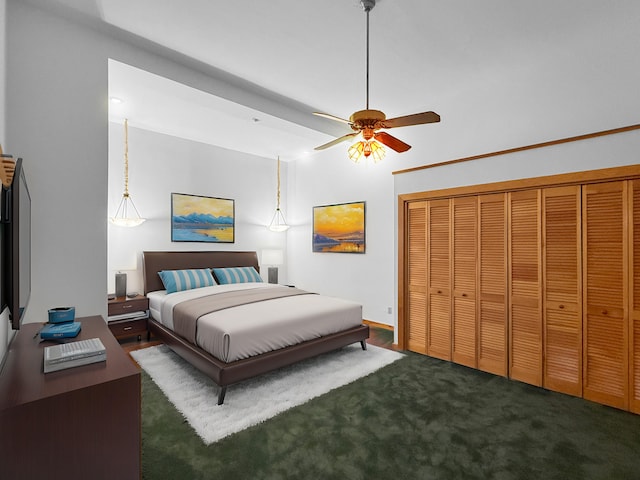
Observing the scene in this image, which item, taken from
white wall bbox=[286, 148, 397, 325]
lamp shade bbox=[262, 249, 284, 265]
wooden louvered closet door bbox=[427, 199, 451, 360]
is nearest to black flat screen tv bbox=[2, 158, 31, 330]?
wooden louvered closet door bbox=[427, 199, 451, 360]

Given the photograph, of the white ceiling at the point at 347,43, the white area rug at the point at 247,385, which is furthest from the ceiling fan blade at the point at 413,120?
the white area rug at the point at 247,385

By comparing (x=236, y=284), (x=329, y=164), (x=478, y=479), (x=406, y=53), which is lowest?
(x=478, y=479)

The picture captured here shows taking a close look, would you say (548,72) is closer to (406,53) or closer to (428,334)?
(406,53)

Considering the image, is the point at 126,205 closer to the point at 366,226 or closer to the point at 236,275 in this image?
the point at 236,275

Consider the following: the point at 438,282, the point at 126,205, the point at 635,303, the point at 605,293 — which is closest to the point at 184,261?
the point at 126,205

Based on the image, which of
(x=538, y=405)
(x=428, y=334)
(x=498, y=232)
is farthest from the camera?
(x=428, y=334)

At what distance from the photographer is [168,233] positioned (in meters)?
4.96

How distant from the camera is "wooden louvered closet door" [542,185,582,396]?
278cm

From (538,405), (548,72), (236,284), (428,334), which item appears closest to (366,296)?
(428,334)

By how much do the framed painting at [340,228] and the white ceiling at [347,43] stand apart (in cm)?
169

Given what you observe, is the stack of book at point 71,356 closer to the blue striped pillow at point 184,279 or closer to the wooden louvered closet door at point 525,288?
the blue striped pillow at point 184,279

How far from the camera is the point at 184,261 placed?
495 centimetres

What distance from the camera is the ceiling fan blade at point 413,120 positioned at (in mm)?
2293

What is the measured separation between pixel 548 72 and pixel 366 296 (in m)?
3.44
